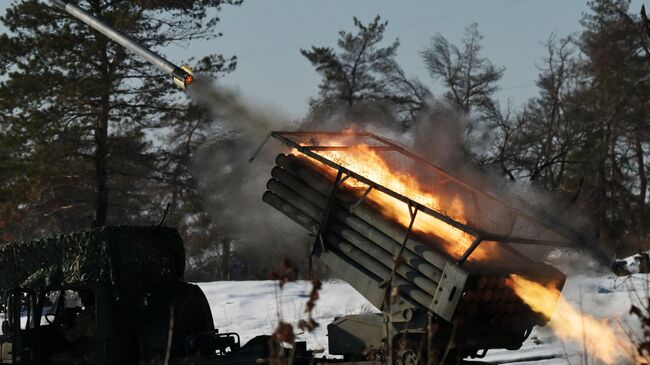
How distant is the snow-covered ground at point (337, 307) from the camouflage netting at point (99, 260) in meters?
2.88

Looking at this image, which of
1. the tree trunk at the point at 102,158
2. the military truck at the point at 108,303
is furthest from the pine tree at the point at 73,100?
the military truck at the point at 108,303

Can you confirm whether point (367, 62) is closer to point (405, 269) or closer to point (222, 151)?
point (222, 151)

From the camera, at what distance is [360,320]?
1202cm

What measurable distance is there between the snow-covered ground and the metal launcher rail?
1.90 m

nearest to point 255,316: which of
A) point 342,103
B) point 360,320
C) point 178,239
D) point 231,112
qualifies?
point 231,112

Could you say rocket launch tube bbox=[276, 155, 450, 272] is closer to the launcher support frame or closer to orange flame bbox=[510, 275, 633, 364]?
the launcher support frame

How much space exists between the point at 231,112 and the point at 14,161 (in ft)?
55.0

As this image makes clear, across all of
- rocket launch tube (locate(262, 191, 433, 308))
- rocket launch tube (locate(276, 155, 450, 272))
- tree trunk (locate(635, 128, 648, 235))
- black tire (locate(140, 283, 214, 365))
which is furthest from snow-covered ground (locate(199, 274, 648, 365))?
tree trunk (locate(635, 128, 648, 235))

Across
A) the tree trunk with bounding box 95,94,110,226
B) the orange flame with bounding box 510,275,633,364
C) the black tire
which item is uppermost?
the tree trunk with bounding box 95,94,110,226

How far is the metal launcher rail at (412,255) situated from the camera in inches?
437

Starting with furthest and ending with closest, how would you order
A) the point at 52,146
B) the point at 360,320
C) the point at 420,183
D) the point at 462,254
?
the point at 52,146 < the point at 420,183 < the point at 360,320 < the point at 462,254

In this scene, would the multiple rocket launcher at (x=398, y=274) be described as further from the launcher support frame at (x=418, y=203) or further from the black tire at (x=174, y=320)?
the black tire at (x=174, y=320)

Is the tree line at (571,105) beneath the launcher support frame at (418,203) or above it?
above

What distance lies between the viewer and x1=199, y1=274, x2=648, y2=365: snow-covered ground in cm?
1655
